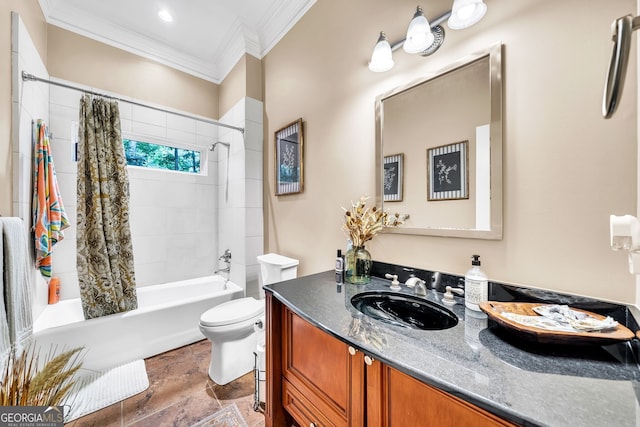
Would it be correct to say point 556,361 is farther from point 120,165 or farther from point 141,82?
point 141,82

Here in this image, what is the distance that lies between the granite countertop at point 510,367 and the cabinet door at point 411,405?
58 mm

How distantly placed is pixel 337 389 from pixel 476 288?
0.63m

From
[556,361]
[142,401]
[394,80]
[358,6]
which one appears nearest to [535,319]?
[556,361]

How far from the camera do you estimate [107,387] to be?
1648 mm

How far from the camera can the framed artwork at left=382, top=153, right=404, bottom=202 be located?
4.35 feet

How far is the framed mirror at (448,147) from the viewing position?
101 centimetres

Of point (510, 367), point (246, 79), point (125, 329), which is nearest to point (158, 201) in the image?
point (125, 329)

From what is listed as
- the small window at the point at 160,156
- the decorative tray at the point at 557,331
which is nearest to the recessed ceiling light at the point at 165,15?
the small window at the point at 160,156

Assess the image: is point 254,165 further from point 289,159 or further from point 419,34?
point 419,34

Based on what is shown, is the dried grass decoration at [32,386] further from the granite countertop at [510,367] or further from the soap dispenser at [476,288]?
the soap dispenser at [476,288]

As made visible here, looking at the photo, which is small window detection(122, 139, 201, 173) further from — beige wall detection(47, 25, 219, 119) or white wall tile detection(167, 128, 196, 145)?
beige wall detection(47, 25, 219, 119)

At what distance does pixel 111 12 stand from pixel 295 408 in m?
3.39

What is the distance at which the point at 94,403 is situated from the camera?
151 centimetres

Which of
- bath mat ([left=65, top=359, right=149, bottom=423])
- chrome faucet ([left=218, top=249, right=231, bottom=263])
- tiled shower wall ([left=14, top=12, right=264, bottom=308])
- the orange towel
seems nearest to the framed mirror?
tiled shower wall ([left=14, top=12, right=264, bottom=308])
